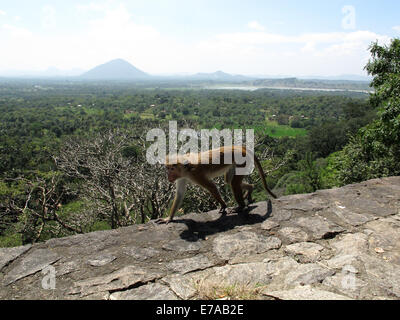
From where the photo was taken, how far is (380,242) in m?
3.00

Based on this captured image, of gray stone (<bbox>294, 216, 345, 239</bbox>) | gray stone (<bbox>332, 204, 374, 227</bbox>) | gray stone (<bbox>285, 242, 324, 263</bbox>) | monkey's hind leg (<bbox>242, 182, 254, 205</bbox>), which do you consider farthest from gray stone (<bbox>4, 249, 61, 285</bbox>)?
gray stone (<bbox>332, 204, 374, 227</bbox>)

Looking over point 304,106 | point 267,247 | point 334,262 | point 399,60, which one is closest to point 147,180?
point 267,247

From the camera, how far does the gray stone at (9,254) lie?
267cm

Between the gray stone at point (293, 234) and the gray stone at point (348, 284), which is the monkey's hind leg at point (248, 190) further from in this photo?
the gray stone at point (348, 284)

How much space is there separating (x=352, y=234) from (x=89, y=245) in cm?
282

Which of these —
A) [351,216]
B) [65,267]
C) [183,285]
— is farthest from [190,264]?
[351,216]

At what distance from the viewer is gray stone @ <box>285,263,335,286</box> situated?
7.88 ft

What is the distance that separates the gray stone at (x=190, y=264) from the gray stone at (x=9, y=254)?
1.45 meters

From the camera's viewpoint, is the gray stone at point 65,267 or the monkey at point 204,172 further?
the monkey at point 204,172

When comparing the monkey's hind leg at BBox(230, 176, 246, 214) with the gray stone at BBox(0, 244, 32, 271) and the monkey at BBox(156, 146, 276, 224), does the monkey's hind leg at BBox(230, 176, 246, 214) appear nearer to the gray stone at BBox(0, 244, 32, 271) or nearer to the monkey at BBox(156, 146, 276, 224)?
the monkey at BBox(156, 146, 276, 224)

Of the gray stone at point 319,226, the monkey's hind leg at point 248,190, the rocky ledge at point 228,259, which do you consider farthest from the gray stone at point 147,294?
the monkey's hind leg at point 248,190

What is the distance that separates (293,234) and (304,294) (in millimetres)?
1131

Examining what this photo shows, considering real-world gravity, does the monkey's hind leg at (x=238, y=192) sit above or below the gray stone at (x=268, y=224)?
above

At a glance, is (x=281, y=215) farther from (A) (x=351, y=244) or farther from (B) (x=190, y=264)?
(B) (x=190, y=264)
